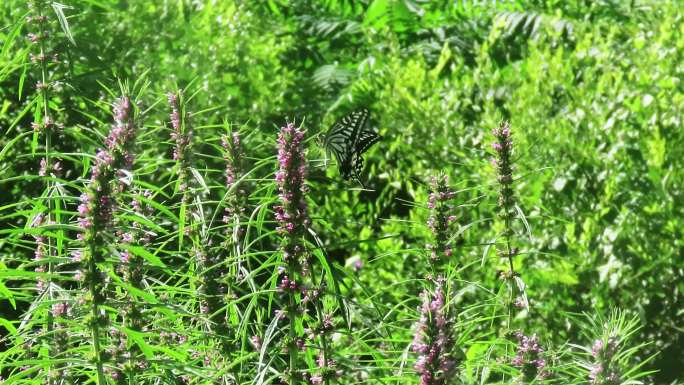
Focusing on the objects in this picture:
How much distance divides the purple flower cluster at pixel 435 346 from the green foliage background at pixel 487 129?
3.32m

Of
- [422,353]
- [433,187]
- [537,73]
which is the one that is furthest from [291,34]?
[422,353]

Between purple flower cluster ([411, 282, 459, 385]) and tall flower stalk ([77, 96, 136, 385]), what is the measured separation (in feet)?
2.16

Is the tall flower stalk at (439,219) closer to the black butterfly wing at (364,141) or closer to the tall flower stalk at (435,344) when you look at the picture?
the tall flower stalk at (435,344)

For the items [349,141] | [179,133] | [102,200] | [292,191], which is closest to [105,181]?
[102,200]

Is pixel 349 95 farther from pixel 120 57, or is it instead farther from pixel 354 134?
pixel 354 134

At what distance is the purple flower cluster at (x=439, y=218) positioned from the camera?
9.60 ft

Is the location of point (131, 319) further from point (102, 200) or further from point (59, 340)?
point (102, 200)

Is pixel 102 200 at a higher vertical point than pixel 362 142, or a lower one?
higher

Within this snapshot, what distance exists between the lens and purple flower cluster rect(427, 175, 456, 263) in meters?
2.93

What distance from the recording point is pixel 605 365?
8.36 feet

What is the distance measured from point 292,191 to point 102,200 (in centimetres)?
42

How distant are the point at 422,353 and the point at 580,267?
4.44 m

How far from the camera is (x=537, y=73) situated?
6984 millimetres

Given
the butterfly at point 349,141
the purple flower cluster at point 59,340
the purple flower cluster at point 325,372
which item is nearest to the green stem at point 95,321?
the purple flower cluster at point 59,340
